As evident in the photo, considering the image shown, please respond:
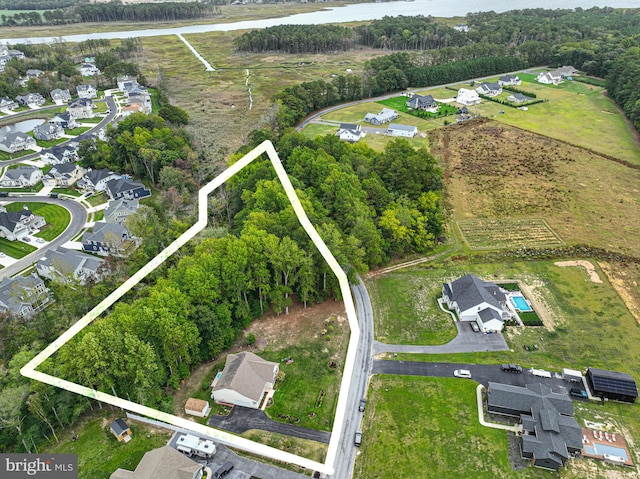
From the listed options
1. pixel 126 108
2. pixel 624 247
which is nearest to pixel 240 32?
pixel 126 108

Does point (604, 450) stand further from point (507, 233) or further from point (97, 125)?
point (97, 125)

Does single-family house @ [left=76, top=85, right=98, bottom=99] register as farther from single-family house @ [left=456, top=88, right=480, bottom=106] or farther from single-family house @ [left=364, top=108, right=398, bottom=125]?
single-family house @ [left=456, top=88, right=480, bottom=106]

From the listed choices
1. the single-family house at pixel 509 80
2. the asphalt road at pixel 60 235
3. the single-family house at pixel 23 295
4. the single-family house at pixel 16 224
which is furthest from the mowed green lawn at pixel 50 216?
the single-family house at pixel 509 80

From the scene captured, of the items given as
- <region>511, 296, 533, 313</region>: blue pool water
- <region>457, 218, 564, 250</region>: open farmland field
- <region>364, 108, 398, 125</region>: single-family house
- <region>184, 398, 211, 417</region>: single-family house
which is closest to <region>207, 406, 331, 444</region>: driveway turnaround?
<region>184, 398, 211, 417</region>: single-family house

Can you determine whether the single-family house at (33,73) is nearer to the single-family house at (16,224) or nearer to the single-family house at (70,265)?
the single-family house at (16,224)

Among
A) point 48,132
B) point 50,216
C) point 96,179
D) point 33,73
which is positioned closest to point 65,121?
point 48,132

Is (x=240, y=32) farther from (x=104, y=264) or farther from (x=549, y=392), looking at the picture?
(x=549, y=392)

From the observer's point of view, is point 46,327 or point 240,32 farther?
point 240,32
